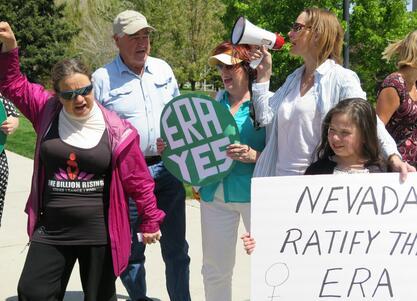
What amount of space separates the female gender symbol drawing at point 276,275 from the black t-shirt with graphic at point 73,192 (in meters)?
0.90

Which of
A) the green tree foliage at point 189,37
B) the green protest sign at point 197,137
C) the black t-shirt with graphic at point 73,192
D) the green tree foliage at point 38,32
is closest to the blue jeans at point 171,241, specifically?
the green protest sign at point 197,137

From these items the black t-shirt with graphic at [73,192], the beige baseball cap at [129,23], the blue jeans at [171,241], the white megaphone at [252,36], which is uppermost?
the beige baseball cap at [129,23]

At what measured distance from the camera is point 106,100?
338 centimetres

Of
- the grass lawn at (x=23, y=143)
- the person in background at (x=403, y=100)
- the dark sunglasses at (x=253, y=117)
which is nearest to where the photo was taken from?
the dark sunglasses at (x=253, y=117)

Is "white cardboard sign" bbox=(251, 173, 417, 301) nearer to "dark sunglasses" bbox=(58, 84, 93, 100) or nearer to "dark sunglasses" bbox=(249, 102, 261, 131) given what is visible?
"dark sunglasses" bbox=(249, 102, 261, 131)

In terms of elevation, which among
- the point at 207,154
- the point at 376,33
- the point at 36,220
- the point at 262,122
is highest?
the point at 376,33

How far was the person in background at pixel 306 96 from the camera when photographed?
268 centimetres

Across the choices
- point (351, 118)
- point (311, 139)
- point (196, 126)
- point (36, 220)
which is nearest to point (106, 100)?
point (196, 126)

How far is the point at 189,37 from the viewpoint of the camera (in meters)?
40.8

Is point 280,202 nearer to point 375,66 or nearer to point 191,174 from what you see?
point 191,174

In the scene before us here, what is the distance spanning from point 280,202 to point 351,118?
0.49m

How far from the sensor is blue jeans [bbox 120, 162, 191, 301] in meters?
3.57

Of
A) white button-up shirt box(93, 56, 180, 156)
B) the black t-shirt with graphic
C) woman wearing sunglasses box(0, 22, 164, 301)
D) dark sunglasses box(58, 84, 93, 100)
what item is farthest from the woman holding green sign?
dark sunglasses box(58, 84, 93, 100)

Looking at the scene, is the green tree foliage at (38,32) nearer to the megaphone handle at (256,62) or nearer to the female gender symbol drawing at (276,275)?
the megaphone handle at (256,62)
